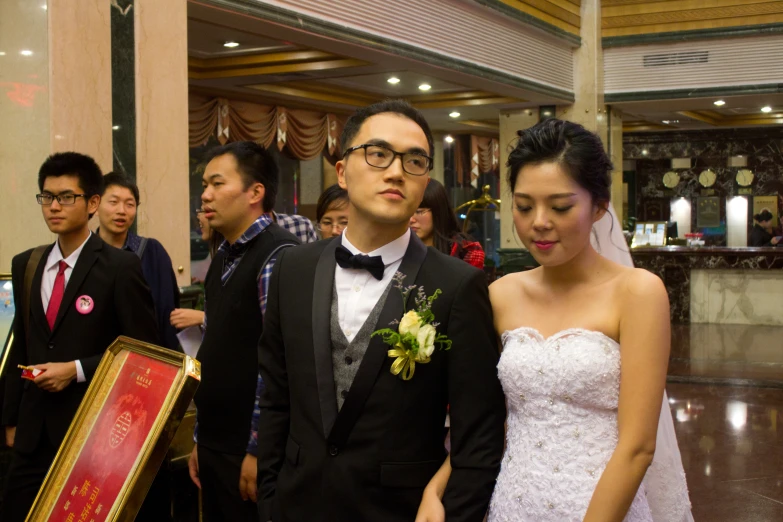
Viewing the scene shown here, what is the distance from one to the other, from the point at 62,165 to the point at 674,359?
24.4ft

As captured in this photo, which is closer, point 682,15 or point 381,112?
point 381,112

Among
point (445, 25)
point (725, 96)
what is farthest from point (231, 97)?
point (725, 96)

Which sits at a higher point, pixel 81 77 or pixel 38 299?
pixel 81 77

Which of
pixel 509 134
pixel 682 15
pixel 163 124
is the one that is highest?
pixel 682 15

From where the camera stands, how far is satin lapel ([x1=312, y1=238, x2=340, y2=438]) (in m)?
1.86

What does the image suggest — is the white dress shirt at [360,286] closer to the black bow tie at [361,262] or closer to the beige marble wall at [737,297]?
the black bow tie at [361,262]

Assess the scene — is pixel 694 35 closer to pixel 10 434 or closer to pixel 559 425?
pixel 10 434

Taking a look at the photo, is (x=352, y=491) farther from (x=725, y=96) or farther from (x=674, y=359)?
(x=725, y=96)

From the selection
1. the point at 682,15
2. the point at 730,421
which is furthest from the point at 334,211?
the point at 682,15

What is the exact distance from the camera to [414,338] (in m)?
1.78

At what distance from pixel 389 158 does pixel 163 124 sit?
3610 mm

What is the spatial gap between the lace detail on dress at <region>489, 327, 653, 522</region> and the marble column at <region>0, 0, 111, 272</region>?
3.49 metres

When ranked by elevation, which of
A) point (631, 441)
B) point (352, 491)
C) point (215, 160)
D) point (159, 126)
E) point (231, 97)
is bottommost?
point (352, 491)

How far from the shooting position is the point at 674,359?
906 centimetres
